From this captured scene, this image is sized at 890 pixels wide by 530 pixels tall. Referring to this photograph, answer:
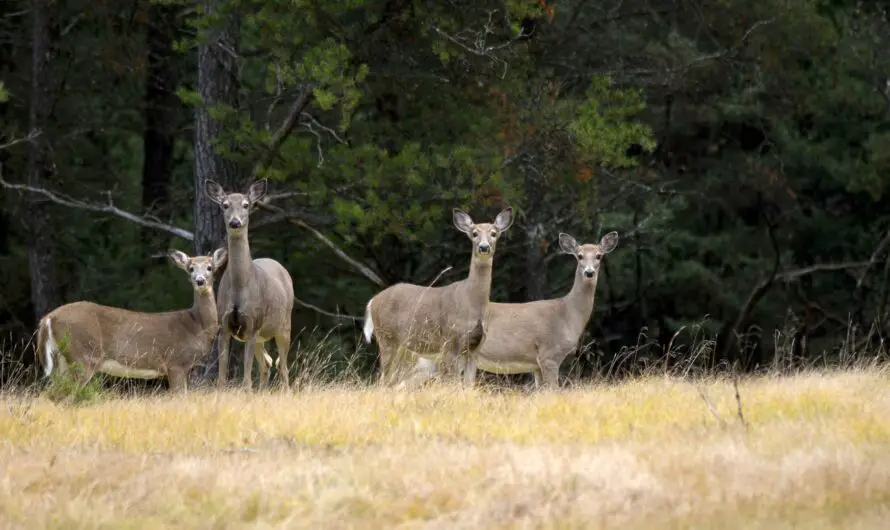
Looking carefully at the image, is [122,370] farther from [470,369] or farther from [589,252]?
[589,252]

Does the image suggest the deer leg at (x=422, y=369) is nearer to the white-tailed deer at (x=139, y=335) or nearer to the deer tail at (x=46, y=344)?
the white-tailed deer at (x=139, y=335)

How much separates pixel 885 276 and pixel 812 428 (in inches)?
477

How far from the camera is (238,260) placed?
486 inches

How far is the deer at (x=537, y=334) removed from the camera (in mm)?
12914

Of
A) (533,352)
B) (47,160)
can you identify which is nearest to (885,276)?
(533,352)

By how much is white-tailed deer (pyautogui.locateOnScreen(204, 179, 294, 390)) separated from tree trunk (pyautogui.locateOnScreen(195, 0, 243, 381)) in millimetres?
1789

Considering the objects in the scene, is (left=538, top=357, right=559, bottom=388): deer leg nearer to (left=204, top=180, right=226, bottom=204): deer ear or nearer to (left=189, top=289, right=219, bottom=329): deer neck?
(left=189, top=289, right=219, bottom=329): deer neck

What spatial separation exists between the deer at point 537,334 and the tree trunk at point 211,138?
9.65ft

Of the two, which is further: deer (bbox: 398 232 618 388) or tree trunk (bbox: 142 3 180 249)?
tree trunk (bbox: 142 3 180 249)

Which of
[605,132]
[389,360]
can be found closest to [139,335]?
[389,360]

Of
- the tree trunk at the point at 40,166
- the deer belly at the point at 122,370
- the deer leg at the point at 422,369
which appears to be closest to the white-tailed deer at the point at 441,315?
the deer leg at the point at 422,369

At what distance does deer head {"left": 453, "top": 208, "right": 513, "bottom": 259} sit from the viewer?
11.7 metres

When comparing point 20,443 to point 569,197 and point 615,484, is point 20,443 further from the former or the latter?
point 569,197

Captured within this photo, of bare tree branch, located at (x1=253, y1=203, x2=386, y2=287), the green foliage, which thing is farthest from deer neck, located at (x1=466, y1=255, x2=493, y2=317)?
bare tree branch, located at (x1=253, y1=203, x2=386, y2=287)
